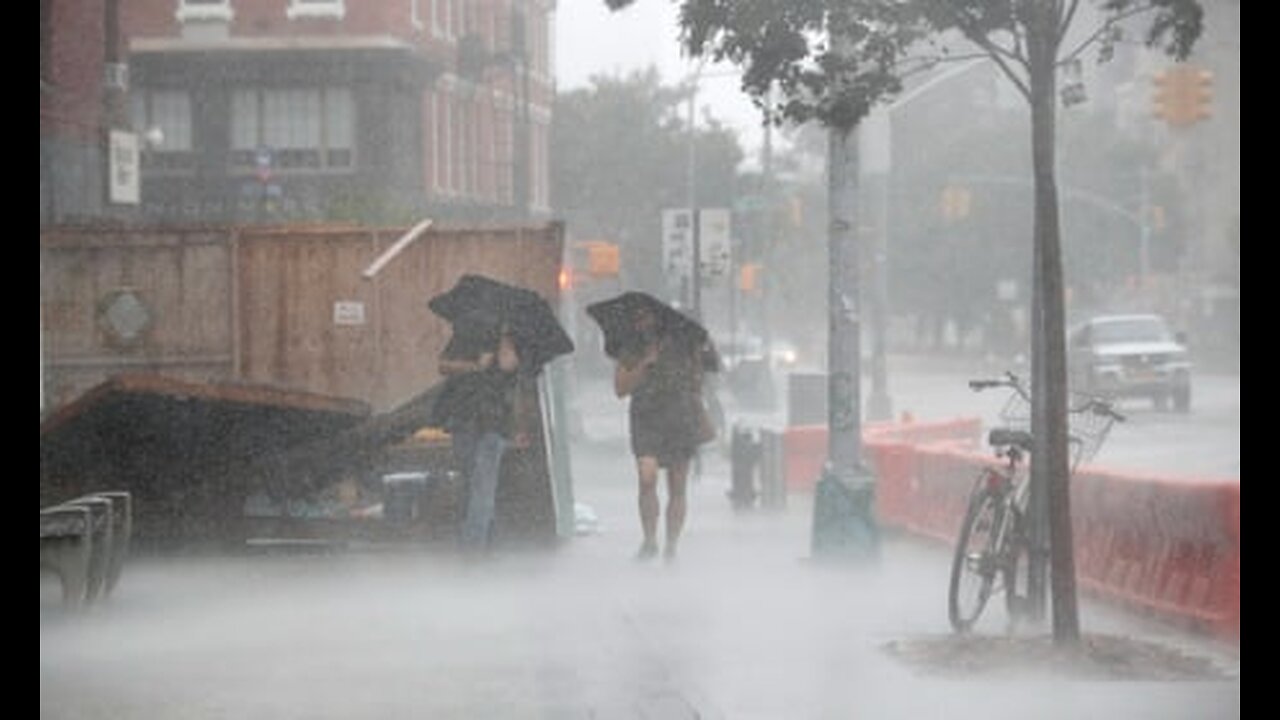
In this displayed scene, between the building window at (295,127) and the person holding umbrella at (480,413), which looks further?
the building window at (295,127)

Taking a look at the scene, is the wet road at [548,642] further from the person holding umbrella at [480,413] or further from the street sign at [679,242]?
the street sign at [679,242]

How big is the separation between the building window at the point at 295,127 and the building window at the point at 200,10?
1.47 meters

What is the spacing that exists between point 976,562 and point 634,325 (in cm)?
478

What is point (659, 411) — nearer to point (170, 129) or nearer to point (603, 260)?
point (603, 260)

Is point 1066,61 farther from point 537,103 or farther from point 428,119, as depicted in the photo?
point 537,103

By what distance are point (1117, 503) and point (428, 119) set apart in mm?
30768

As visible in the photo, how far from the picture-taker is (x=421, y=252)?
1858 centimetres

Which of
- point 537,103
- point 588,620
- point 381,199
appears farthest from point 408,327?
point 537,103

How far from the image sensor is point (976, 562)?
41.7ft

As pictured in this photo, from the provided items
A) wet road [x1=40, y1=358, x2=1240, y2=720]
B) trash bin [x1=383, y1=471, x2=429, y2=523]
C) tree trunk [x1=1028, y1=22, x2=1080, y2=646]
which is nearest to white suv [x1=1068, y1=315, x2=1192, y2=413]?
wet road [x1=40, y1=358, x2=1240, y2=720]

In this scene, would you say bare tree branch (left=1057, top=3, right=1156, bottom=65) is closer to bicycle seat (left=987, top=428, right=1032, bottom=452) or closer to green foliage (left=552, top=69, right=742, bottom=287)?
bicycle seat (left=987, top=428, right=1032, bottom=452)

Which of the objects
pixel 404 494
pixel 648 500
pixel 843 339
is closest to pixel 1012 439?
pixel 843 339

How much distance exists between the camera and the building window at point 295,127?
43.3 m

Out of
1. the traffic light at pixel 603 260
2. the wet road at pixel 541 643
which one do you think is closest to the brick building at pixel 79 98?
the wet road at pixel 541 643
